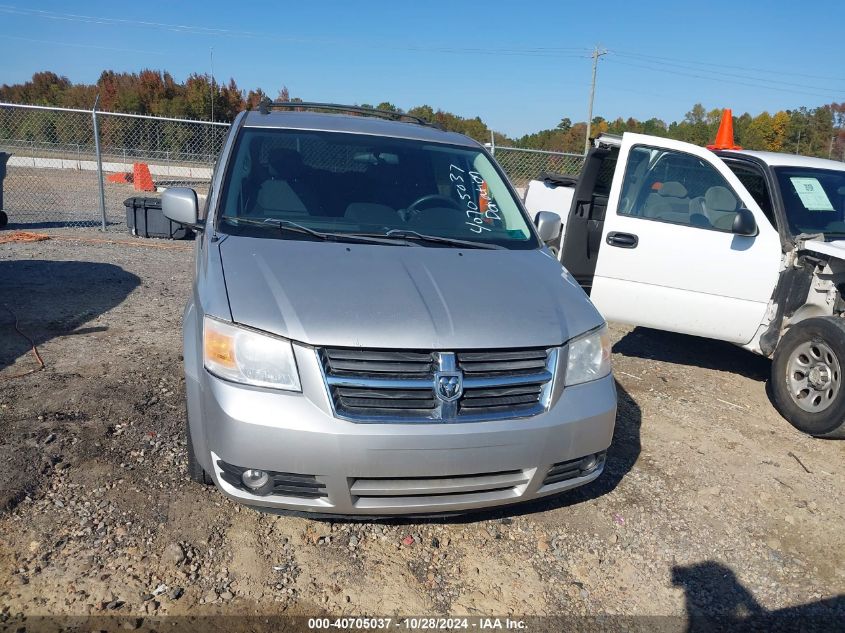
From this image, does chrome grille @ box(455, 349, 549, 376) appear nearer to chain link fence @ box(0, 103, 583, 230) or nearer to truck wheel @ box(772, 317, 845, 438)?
truck wheel @ box(772, 317, 845, 438)

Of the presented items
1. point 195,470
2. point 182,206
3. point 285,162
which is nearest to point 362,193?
point 285,162

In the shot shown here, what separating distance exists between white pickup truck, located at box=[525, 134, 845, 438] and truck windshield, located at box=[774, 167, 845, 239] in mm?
11

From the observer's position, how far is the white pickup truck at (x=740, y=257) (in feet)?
15.5

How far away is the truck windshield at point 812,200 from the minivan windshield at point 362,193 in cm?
240

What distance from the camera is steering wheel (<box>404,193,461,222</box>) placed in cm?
386

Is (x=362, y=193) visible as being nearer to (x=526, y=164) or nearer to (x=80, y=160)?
(x=526, y=164)

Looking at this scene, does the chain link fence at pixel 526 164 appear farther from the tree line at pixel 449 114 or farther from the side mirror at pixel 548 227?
the tree line at pixel 449 114

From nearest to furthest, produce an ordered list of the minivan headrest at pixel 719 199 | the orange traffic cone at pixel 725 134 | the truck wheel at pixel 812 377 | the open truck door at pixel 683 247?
the truck wheel at pixel 812 377 → the open truck door at pixel 683 247 → the minivan headrest at pixel 719 199 → the orange traffic cone at pixel 725 134

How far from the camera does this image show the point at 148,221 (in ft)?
35.4

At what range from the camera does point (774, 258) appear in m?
4.85

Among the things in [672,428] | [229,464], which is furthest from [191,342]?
[672,428]

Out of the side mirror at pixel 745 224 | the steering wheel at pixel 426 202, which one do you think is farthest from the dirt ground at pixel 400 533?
the steering wheel at pixel 426 202

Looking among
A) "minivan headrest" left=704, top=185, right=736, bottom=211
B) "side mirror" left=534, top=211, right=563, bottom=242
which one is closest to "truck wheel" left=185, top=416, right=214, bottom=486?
"side mirror" left=534, top=211, right=563, bottom=242

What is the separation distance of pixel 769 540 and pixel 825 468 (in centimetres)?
114
